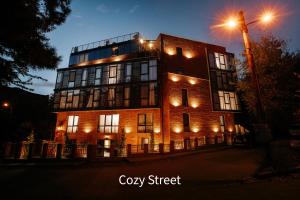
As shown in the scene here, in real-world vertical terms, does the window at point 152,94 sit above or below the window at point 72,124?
above

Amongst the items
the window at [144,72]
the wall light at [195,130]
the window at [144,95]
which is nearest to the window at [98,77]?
the window at [144,72]

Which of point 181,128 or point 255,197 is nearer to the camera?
point 255,197

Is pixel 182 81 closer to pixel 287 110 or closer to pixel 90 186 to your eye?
pixel 287 110

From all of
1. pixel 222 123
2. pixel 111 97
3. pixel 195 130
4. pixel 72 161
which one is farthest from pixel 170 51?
pixel 72 161

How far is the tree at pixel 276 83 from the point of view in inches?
786

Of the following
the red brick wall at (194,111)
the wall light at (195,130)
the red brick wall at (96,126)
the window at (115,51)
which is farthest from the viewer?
the window at (115,51)

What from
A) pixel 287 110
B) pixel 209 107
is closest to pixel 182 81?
pixel 209 107

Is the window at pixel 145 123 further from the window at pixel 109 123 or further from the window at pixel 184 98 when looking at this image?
the window at pixel 184 98

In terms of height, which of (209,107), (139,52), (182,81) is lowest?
(209,107)

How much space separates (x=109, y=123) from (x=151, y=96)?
6.60 metres

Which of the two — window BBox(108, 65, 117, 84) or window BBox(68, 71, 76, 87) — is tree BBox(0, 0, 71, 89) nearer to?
window BBox(108, 65, 117, 84)

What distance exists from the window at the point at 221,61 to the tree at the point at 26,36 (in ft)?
81.0

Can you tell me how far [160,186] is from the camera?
285 inches

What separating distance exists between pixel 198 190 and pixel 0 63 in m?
8.69
